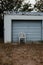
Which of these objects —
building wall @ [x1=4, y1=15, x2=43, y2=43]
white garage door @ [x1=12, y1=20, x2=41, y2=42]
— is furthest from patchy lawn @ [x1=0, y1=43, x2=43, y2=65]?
white garage door @ [x1=12, y1=20, x2=41, y2=42]

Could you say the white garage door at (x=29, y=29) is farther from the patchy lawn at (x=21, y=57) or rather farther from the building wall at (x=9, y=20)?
the patchy lawn at (x=21, y=57)

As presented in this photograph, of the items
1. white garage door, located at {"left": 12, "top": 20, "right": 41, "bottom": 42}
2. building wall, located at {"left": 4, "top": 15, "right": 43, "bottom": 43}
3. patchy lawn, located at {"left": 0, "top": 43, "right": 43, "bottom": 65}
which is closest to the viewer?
patchy lawn, located at {"left": 0, "top": 43, "right": 43, "bottom": 65}

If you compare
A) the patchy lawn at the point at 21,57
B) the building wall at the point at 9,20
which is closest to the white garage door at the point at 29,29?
the building wall at the point at 9,20

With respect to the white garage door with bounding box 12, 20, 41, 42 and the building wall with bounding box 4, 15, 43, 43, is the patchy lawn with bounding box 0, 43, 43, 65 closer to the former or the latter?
the building wall with bounding box 4, 15, 43, 43

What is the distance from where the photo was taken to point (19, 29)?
795 inches

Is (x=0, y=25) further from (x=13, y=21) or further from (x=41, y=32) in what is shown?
(x=41, y=32)

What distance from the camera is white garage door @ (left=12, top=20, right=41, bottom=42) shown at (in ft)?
66.1

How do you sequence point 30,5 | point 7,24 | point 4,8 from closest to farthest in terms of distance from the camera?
point 7,24
point 4,8
point 30,5

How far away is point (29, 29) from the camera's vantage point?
20328 millimetres

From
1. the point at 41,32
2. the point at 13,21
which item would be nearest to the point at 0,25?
the point at 13,21

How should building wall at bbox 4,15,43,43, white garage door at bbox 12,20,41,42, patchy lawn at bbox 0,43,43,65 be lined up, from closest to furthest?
patchy lawn at bbox 0,43,43,65 → building wall at bbox 4,15,43,43 → white garage door at bbox 12,20,41,42

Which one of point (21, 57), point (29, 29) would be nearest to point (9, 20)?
point (29, 29)

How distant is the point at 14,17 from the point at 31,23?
6.55 feet

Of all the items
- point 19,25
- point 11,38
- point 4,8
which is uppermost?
point 4,8
